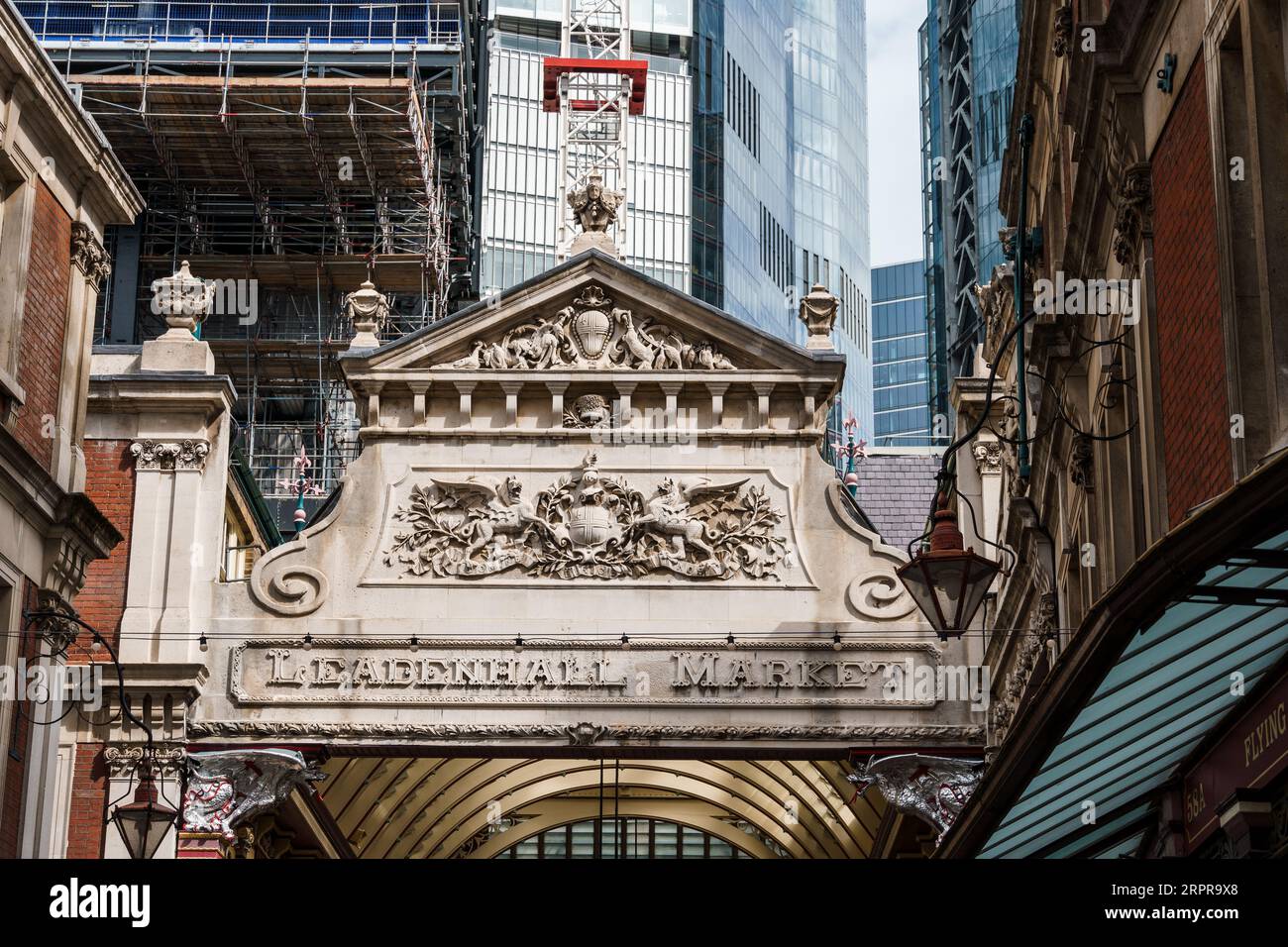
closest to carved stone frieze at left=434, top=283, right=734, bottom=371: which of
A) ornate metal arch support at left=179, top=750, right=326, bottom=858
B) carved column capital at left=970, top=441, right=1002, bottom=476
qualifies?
carved column capital at left=970, top=441, right=1002, bottom=476

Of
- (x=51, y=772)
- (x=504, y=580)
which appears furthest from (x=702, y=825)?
(x=51, y=772)

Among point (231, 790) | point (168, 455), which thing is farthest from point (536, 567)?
point (168, 455)

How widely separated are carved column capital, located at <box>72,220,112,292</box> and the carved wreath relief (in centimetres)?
668

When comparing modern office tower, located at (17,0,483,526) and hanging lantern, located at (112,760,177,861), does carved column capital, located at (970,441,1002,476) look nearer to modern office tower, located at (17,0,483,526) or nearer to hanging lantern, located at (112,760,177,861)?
hanging lantern, located at (112,760,177,861)

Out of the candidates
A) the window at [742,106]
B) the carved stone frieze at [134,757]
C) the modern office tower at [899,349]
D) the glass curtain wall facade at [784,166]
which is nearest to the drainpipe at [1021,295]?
the carved stone frieze at [134,757]

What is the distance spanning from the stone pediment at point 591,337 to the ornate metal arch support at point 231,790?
5247 millimetres

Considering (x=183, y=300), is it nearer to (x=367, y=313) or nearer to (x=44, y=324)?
(x=367, y=313)

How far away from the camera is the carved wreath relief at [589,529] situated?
2878cm

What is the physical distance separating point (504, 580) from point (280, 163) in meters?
33.3

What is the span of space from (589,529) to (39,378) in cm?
904

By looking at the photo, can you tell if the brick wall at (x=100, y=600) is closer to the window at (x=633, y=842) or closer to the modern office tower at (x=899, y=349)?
the window at (x=633, y=842)

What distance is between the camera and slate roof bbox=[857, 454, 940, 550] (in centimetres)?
3934

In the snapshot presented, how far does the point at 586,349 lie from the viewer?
29500 millimetres
